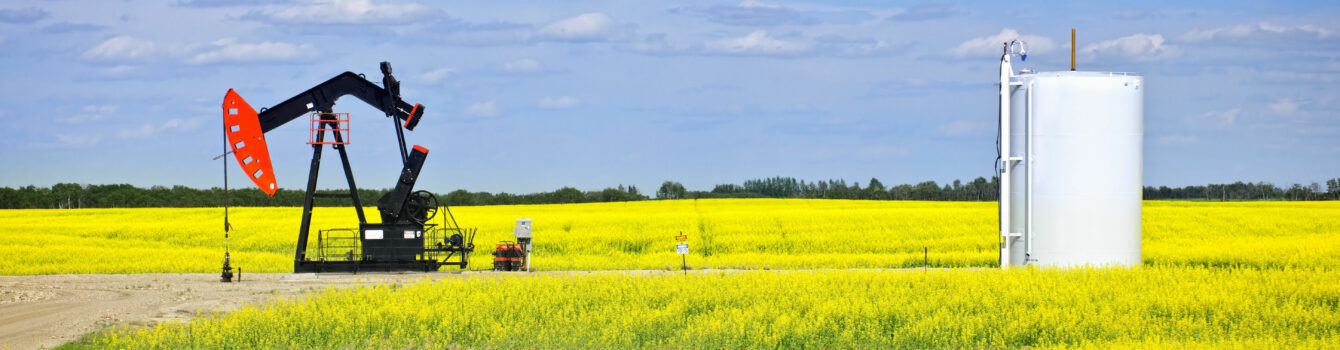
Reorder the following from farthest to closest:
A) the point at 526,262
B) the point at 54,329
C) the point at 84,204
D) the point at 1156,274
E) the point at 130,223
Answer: the point at 84,204
the point at 130,223
the point at 526,262
the point at 1156,274
the point at 54,329

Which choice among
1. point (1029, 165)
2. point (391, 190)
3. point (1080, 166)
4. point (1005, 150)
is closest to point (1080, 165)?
point (1080, 166)

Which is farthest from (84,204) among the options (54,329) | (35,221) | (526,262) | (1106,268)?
(1106,268)

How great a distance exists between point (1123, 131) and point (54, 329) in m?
17.5

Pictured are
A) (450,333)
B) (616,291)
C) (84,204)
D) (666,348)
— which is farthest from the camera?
(84,204)

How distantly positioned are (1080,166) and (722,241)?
16534 mm

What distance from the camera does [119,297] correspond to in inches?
834

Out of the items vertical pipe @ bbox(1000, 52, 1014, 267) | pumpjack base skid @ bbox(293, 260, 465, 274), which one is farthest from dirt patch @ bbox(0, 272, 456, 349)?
vertical pipe @ bbox(1000, 52, 1014, 267)

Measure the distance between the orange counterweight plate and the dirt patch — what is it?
220 cm

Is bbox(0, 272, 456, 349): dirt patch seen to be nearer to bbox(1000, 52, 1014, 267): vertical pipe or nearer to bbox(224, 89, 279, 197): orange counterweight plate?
bbox(224, 89, 279, 197): orange counterweight plate

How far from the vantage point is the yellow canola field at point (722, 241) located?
1110 inches

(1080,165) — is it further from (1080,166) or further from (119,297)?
(119,297)

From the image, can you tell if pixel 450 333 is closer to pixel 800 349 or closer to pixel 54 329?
pixel 800 349

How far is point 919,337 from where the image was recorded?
45.9ft

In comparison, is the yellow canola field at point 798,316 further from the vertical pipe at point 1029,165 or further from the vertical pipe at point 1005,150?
the vertical pipe at point 1005,150
